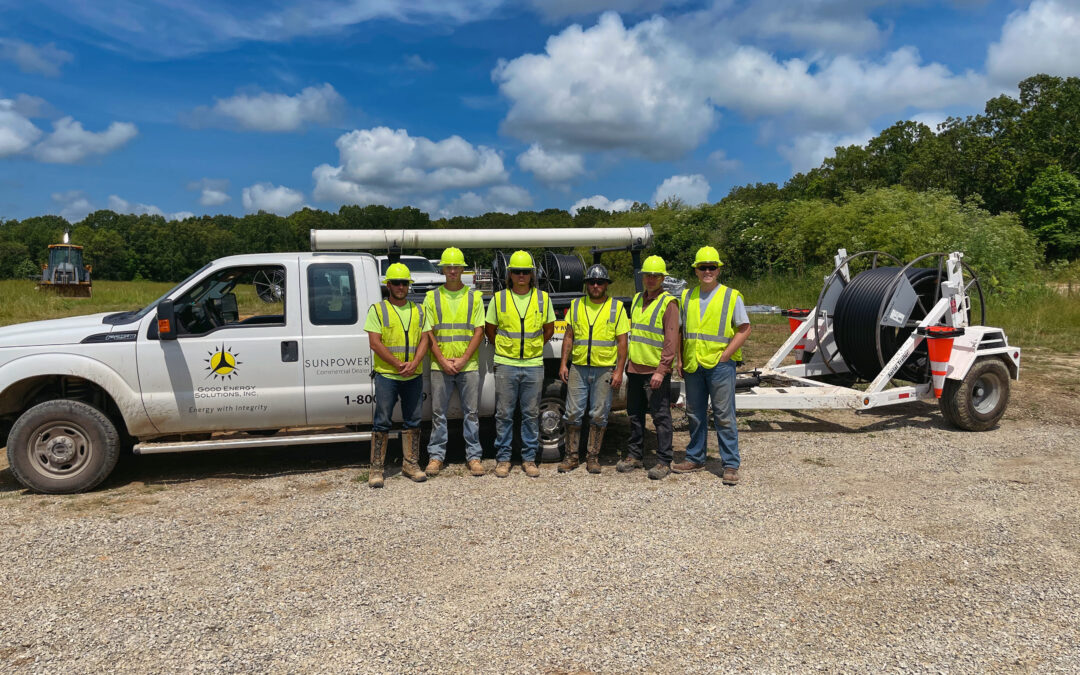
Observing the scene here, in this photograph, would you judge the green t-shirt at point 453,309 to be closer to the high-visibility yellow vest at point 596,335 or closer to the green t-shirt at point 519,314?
the green t-shirt at point 519,314

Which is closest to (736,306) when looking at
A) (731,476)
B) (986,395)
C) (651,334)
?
(651,334)

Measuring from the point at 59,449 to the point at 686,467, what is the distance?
526 centimetres

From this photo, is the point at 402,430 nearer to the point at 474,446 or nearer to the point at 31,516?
the point at 474,446

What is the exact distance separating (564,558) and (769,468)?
288cm

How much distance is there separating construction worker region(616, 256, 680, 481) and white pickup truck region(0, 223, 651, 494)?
1383mm

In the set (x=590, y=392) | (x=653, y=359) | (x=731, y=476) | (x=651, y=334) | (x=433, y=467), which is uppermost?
(x=651, y=334)

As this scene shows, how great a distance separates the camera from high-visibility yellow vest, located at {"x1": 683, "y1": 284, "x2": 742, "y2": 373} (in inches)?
241

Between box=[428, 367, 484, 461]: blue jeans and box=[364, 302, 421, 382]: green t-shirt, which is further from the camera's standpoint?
box=[428, 367, 484, 461]: blue jeans

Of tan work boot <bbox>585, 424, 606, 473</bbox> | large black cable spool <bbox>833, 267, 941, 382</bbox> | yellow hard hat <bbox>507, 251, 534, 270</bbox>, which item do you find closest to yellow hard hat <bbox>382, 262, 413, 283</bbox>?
yellow hard hat <bbox>507, 251, 534, 270</bbox>

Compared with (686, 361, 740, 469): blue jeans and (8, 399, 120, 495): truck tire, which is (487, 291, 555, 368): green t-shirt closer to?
(686, 361, 740, 469): blue jeans

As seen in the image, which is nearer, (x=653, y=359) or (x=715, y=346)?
(x=715, y=346)

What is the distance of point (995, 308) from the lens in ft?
59.4

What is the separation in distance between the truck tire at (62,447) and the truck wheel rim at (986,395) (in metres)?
8.79

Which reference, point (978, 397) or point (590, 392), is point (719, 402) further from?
point (978, 397)
